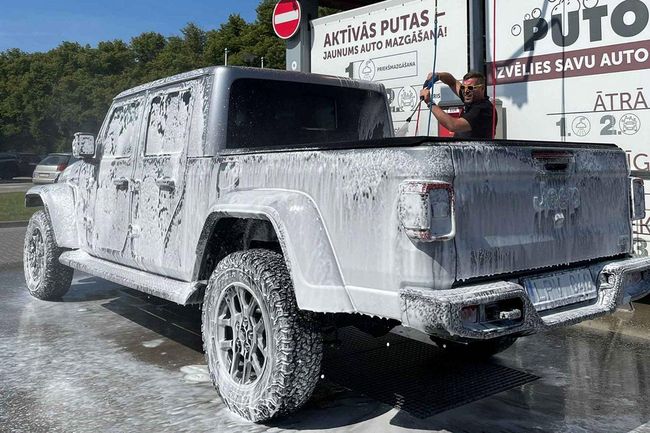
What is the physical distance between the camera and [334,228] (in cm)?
311

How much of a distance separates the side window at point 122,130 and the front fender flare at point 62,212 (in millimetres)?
783

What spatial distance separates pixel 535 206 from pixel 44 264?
506 cm

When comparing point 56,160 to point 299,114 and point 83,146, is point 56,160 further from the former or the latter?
point 299,114

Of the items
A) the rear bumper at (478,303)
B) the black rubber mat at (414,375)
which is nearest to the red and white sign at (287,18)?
the black rubber mat at (414,375)

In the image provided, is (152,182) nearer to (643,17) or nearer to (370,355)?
(370,355)

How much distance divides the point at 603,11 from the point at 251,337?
4.55 metres

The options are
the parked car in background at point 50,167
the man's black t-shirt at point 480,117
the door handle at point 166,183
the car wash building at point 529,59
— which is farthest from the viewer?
the parked car in background at point 50,167

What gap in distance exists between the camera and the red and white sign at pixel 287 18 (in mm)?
9359

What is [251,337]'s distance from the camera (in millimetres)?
3541

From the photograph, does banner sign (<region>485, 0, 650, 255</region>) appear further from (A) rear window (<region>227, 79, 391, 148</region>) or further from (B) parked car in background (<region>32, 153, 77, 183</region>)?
(B) parked car in background (<region>32, 153, 77, 183</region>)

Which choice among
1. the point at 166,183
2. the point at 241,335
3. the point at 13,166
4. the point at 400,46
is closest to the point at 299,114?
the point at 166,183

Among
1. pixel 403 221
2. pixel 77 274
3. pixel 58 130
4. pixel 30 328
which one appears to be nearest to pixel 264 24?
pixel 58 130

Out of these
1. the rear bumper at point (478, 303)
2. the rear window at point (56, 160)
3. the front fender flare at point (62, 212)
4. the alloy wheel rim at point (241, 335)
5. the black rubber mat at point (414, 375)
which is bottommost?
the black rubber mat at point (414, 375)

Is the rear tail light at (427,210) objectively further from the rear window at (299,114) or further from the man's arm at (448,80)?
the man's arm at (448,80)
